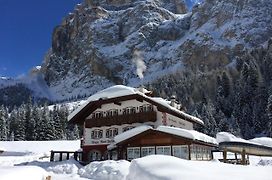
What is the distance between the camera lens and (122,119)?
39.4m

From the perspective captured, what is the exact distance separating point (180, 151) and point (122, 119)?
8232mm

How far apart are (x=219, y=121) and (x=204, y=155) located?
38.5m

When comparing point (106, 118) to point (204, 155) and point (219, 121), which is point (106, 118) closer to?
point (204, 155)

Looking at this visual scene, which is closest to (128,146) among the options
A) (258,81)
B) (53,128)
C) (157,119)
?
(157,119)

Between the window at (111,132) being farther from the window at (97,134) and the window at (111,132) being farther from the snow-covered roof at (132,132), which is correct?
the snow-covered roof at (132,132)

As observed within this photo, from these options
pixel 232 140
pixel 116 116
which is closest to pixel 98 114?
pixel 116 116

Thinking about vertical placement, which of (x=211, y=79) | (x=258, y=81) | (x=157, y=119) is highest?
(x=211, y=79)

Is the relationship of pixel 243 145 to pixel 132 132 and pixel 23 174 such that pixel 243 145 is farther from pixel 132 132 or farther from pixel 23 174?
pixel 132 132

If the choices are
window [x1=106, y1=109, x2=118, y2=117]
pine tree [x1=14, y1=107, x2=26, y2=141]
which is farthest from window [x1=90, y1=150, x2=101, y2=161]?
pine tree [x1=14, y1=107, x2=26, y2=141]

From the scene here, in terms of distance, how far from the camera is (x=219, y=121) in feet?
252

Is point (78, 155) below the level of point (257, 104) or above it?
below

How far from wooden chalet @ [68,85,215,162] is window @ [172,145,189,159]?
3822 millimetres

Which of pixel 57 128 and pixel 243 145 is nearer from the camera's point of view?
pixel 243 145

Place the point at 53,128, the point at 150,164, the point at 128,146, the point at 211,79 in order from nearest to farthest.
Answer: the point at 150,164 < the point at 128,146 < the point at 53,128 < the point at 211,79
